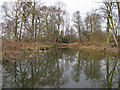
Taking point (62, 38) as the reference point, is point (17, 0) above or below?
above

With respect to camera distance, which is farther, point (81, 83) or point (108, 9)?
point (108, 9)

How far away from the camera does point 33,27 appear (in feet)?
60.6

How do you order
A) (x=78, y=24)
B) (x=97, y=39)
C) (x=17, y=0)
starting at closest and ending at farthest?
(x=17, y=0) < (x=97, y=39) < (x=78, y=24)

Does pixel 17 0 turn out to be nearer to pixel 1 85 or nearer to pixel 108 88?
pixel 1 85

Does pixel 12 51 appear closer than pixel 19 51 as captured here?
Yes

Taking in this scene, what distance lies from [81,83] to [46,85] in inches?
54.2

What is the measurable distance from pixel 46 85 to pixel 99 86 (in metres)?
1.99

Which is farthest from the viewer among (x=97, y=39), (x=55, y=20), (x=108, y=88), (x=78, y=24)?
(x=78, y=24)

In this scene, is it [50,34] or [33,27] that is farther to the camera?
[50,34]

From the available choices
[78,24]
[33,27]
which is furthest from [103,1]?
[78,24]

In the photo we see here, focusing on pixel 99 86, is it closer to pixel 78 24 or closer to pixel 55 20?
pixel 55 20

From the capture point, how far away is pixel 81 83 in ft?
11.5

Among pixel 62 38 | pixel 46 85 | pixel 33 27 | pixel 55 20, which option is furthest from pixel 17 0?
pixel 62 38

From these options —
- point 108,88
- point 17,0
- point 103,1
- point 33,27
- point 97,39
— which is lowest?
point 108,88
